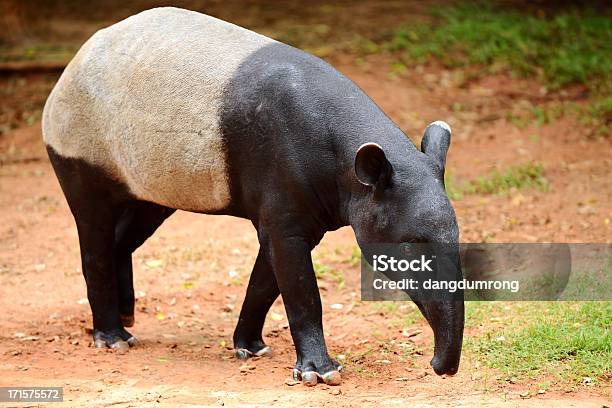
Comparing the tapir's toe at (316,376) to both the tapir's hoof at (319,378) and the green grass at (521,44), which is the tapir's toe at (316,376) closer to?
the tapir's hoof at (319,378)

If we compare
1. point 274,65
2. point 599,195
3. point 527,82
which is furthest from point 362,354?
point 527,82

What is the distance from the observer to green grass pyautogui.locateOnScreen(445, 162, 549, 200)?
10742mm

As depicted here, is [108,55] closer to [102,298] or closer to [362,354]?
[102,298]

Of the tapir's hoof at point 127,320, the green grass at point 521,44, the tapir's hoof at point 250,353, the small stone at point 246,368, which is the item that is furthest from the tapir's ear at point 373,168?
the green grass at point 521,44

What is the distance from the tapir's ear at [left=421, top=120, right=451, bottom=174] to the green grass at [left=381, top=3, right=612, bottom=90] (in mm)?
7401

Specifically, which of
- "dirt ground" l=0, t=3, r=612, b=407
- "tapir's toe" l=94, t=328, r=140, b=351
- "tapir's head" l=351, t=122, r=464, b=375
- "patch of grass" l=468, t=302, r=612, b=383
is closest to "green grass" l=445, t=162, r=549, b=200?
"dirt ground" l=0, t=3, r=612, b=407

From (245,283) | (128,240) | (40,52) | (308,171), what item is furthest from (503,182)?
(40,52)

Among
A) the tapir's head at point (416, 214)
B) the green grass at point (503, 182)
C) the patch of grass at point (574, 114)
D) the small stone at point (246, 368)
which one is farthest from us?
the patch of grass at point (574, 114)

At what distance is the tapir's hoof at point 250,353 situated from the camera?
277 inches

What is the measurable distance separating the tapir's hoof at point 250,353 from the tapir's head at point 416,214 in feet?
4.61

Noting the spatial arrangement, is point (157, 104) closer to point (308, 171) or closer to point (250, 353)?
point (308, 171)

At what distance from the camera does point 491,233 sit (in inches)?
370

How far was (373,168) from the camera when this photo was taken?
5.86 meters

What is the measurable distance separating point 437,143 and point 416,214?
55cm
